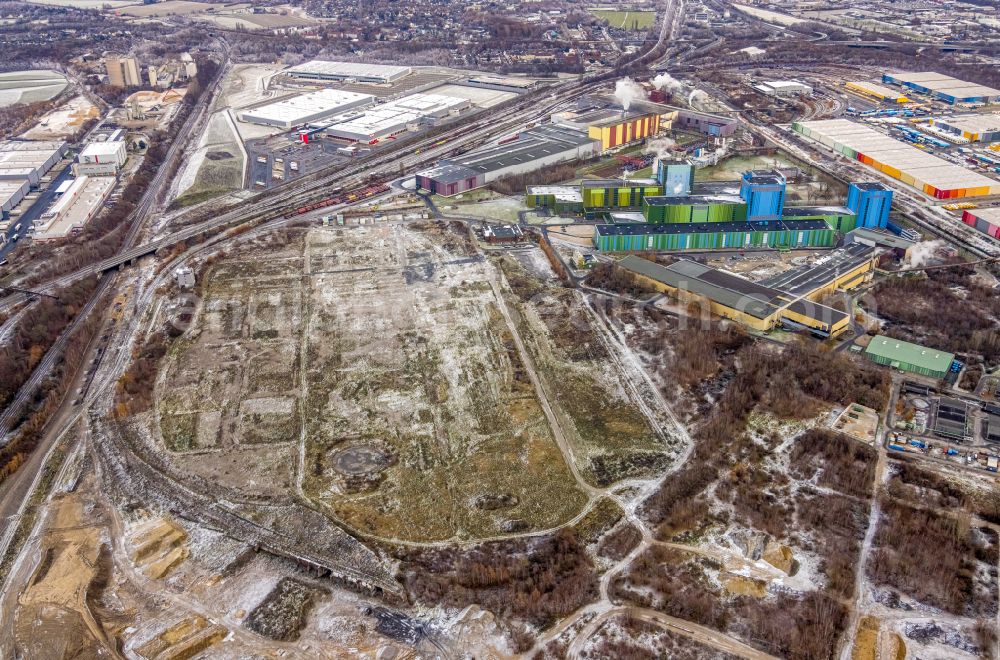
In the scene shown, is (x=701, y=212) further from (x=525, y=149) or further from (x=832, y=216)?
(x=525, y=149)

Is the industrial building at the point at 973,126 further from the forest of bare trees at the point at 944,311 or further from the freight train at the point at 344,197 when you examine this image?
the freight train at the point at 344,197

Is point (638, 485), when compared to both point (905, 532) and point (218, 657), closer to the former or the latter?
point (905, 532)

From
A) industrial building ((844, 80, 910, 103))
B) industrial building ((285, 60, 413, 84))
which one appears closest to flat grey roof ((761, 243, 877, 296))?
industrial building ((844, 80, 910, 103))

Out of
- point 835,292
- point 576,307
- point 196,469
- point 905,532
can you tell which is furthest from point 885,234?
point 196,469

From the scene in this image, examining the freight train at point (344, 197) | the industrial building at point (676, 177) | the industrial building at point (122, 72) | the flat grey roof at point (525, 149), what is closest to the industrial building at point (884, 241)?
the industrial building at point (676, 177)

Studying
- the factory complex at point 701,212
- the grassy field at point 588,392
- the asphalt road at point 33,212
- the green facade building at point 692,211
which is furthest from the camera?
the asphalt road at point 33,212

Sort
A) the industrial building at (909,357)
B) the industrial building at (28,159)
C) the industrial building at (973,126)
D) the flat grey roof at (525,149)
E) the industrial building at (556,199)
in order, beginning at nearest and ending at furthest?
the industrial building at (909,357)
the industrial building at (556,199)
the industrial building at (28,159)
the flat grey roof at (525,149)
the industrial building at (973,126)

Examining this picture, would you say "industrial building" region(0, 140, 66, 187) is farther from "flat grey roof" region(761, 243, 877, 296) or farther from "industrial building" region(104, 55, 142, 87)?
"flat grey roof" region(761, 243, 877, 296)

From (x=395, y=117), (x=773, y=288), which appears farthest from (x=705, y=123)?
(x=773, y=288)
